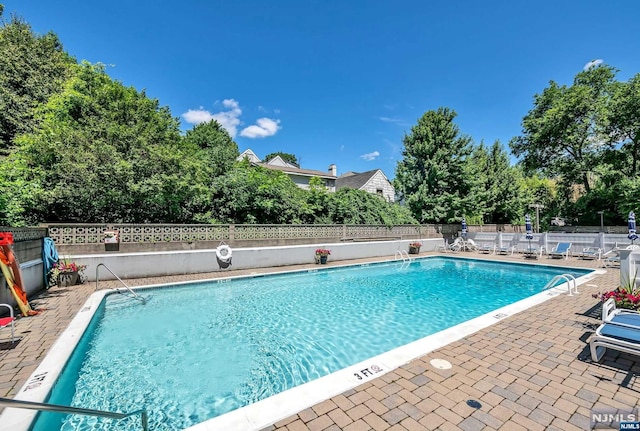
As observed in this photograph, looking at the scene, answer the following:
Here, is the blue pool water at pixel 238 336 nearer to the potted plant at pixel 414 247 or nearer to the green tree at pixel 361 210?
the green tree at pixel 361 210

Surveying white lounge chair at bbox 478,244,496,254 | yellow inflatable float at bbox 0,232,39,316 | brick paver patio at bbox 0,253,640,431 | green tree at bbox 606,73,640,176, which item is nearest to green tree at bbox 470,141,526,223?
white lounge chair at bbox 478,244,496,254

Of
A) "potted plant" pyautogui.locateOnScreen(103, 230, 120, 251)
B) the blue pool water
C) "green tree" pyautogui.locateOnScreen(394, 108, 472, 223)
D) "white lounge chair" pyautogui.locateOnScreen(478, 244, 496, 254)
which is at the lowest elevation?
the blue pool water

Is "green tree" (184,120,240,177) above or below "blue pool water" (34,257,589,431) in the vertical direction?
above

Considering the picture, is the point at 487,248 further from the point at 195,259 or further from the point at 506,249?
the point at 195,259

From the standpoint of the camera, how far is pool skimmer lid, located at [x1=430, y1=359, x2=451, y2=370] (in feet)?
11.7

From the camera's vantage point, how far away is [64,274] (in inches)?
329

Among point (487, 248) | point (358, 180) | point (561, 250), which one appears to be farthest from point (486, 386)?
point (358, 180)

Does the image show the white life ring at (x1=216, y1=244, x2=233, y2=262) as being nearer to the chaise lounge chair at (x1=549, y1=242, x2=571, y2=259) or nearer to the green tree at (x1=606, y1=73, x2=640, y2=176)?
the chaise lounge chair at (x1=549, y1=242, x2=571, y2=259)

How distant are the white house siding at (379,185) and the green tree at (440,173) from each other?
8.36m

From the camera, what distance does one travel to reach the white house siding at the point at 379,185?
29875mm

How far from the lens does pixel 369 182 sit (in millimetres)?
30000

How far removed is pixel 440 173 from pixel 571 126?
12703mm

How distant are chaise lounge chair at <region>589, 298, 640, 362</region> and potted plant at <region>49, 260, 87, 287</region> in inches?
487

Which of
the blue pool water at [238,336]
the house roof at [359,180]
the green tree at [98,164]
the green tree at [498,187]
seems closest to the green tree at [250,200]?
the green tree at [98,164]
